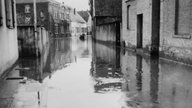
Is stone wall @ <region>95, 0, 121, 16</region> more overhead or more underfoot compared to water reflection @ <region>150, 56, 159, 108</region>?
more overhead

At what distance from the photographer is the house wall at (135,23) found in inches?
706

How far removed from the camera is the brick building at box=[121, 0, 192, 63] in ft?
42.4

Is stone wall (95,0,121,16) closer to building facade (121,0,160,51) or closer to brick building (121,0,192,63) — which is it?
building facade (121,0,160,51)

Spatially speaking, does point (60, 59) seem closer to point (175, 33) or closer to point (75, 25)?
point (175, 33)

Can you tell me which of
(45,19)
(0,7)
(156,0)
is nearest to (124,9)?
(156,0)

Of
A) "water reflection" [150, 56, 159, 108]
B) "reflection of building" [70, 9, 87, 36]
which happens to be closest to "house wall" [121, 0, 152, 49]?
"water reflection" [150, 56, 159, 108]

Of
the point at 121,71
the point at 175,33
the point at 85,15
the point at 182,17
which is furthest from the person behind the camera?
the point at 85,15

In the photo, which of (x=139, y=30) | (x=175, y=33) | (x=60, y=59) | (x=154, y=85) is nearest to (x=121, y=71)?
(x=154, y=85)

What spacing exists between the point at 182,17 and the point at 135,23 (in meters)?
8.19


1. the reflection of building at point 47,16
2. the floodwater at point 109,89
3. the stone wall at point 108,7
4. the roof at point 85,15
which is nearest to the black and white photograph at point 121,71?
the floodwater at point 109,89

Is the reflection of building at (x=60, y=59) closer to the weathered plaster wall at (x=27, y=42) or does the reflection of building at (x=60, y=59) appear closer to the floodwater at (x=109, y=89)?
the weathered plaster wall at (x=27, y=42)

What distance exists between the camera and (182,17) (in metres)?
→ 13.4

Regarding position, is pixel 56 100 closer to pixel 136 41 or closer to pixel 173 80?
pixel 173 80

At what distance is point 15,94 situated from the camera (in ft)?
24.4
